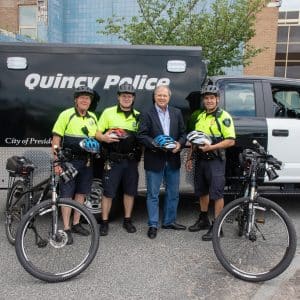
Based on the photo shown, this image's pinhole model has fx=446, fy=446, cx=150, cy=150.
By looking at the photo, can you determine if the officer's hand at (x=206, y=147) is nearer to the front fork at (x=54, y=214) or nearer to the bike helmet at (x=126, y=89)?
the bike helmet at (x=126, y=89)

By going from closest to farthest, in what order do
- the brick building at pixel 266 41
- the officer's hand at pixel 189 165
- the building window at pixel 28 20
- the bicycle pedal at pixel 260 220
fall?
the bicycle pedal at pixel 260 220 < the officer's hand at pixel 189 165 < the brick building at pixel 266 41 < the building window at pixel 28 20

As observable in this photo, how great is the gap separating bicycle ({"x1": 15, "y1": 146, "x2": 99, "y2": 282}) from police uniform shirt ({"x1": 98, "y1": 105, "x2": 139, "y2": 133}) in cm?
96

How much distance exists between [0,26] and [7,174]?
2161 centimetres

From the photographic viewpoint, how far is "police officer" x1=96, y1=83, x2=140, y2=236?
4.89m

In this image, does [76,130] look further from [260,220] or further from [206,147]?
[260,220]

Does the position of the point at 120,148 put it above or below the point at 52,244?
above

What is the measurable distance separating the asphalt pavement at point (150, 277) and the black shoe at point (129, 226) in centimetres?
16

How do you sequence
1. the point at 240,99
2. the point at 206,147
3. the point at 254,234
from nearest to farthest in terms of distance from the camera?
the point at 254,234 → the point at 206,147 → the point at 240,99

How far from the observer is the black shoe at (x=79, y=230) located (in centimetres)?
424

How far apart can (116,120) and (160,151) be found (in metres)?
0.60

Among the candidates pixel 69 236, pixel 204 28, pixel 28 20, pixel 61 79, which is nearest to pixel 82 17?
pixel 28 20

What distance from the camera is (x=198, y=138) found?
480cm

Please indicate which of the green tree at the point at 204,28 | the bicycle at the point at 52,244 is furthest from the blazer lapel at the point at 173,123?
the green tree at the point at 204,28

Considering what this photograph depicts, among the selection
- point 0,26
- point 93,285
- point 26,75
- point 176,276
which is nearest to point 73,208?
point 93,285
